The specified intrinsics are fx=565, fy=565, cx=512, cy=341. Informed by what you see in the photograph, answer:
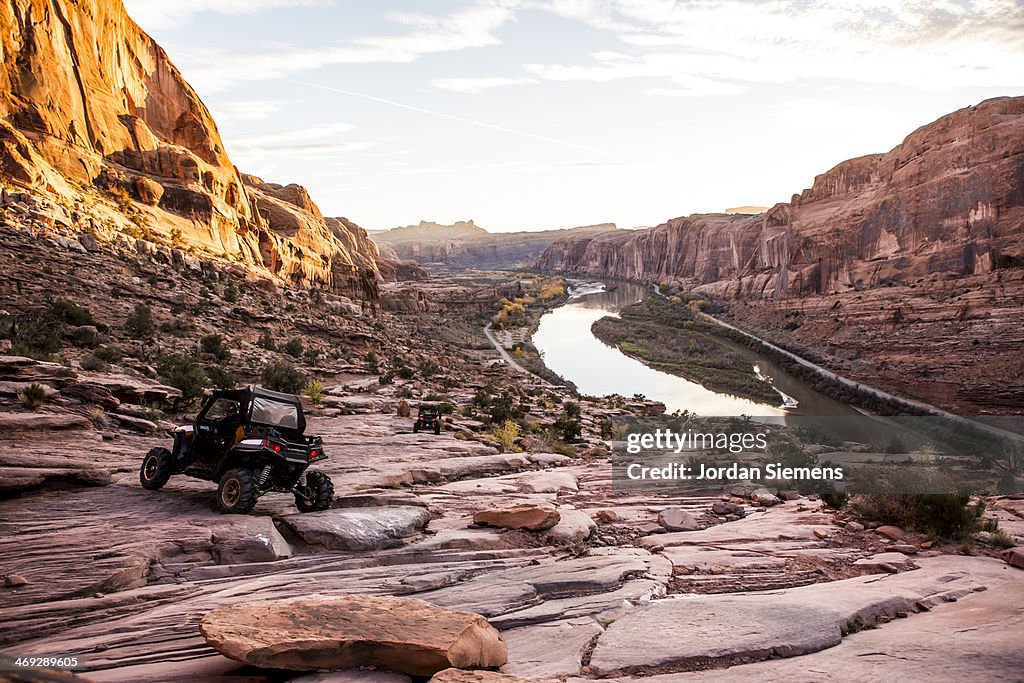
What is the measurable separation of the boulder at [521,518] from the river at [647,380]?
3106 centimetres

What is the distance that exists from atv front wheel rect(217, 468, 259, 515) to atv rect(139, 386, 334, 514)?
0.06 ft

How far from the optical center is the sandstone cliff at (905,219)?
48750 millimetres

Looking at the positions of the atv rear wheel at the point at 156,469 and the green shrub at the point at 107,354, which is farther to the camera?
the green shrub at the point at 107,354

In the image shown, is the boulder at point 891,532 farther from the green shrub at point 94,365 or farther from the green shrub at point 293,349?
the green shrub at point 293,349

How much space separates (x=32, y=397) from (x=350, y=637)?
7844mm

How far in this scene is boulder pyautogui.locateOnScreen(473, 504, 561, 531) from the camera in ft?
23.3

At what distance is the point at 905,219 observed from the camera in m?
57.8

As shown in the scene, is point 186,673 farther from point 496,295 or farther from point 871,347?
point 496,295

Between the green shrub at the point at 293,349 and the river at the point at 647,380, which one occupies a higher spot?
the green shrub at the point at 293,349

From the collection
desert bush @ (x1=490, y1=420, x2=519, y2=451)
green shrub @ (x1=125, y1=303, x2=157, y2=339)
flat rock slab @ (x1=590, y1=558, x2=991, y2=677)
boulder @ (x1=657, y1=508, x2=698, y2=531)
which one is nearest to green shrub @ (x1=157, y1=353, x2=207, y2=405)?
green shrub @ (x1=125, y1=303, x2=157, y2=339)

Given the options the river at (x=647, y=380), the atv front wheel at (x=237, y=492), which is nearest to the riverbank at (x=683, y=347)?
the river at (x=647, y=380)

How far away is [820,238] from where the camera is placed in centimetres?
6938

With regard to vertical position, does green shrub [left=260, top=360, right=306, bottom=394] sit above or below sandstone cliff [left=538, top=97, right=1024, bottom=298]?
below

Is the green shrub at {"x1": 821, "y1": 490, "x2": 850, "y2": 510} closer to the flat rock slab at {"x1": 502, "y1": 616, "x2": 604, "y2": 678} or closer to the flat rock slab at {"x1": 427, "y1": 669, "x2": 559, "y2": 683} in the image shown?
the flat rock slab at {"x1": 502, "y1": 616, "x2": 604, "y2": 678}
